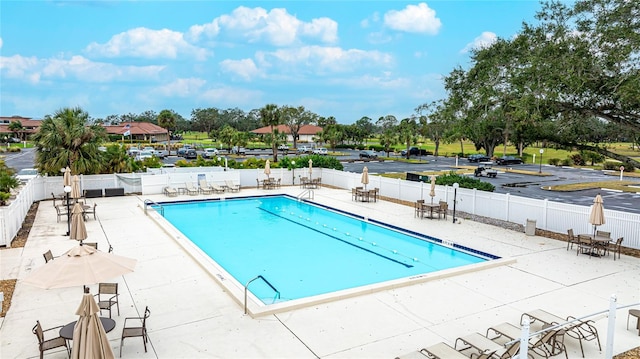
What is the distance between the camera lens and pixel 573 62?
1489 centimetres

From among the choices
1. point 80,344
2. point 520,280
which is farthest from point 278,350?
point 520,280

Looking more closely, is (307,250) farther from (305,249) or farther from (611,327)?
(611,327)

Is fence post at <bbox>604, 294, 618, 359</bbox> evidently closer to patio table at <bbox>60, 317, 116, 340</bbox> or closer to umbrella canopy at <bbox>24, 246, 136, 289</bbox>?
umbrella canopy at <bbox>24, 246, 136, 289</bbox>

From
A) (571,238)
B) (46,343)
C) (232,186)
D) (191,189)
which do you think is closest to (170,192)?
(191,189)

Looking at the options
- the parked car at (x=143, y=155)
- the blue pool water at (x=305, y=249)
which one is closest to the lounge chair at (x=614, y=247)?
the blue pool water at (x=305, y=249)

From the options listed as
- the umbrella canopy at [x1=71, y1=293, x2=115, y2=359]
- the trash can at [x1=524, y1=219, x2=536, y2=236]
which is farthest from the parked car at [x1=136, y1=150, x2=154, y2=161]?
the umbrella canopy at [x1=71, y1=293, x2=115, y2=359]

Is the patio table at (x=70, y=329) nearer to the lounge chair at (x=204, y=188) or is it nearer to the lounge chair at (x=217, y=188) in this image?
the lounge chair at (x=217, y=188)

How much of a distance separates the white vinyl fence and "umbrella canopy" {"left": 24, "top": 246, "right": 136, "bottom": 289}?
370 inches

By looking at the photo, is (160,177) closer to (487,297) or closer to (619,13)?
(487,297)

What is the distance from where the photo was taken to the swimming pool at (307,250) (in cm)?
1221

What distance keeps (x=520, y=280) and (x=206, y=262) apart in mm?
8535

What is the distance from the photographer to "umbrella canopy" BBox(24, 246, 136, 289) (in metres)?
6.66

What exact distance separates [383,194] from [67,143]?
1779 centimetres

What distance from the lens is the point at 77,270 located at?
692 centimetres
